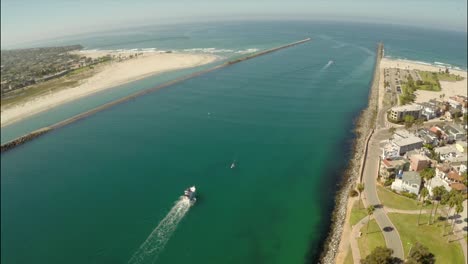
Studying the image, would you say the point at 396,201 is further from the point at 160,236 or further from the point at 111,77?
the point at 111,77

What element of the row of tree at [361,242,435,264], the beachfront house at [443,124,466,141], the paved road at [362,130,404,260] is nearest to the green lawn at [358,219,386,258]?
the paved road at [362,130,404,260]

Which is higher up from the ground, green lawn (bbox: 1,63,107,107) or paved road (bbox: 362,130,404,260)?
green lawn (bbox: 1,63,107,107)

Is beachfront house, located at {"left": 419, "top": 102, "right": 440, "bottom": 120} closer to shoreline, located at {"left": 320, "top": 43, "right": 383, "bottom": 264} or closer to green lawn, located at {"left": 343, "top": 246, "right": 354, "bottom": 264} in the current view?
shoreline, located at {"left": 320, "top": 43, "right": 383, "bottom": 264}

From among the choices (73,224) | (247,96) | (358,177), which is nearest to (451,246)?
(358,177)

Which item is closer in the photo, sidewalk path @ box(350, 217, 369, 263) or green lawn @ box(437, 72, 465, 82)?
sidewalk path @ box(350, 217, 369, 263)

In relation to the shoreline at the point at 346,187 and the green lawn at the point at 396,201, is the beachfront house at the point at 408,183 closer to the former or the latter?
the green lawn at the point at 396,201

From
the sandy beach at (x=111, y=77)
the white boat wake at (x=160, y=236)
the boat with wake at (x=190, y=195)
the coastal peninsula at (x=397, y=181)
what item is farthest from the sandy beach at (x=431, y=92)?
the sandy beach at (x=111, y=77)
